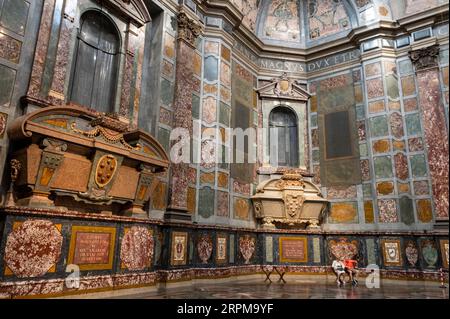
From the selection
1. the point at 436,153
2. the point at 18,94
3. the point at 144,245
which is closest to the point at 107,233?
the point at 144,245

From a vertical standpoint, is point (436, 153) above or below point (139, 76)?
below

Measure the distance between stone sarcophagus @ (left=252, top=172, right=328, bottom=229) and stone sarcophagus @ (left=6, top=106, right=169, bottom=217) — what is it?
4.05 metres

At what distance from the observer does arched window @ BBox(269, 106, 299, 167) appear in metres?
12.0

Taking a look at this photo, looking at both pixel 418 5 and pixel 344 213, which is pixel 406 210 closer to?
pixel 344 213

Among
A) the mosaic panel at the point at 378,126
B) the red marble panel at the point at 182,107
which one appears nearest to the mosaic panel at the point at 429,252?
the mosaic panel at the point at 378,126

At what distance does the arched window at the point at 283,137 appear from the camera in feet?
39.2

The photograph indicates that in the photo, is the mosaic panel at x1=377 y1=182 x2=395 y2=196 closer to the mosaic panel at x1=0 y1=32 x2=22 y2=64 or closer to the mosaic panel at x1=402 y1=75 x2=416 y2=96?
the mosaic panel at x1=402 y1=75 x2=416 y2=96

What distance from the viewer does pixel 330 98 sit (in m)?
11.9

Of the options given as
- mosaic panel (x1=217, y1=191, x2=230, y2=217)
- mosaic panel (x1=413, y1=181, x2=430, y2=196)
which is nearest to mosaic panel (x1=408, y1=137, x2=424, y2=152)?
mosaic panel (x1=413, y1=181, x2=430, y2=196)

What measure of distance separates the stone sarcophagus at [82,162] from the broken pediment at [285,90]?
5736 millimetres

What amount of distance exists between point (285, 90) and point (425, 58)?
4.28 metres

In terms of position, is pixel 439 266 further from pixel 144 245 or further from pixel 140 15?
pixel 140 15

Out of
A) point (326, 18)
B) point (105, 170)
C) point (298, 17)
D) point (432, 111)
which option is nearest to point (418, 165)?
point (432, 111)
